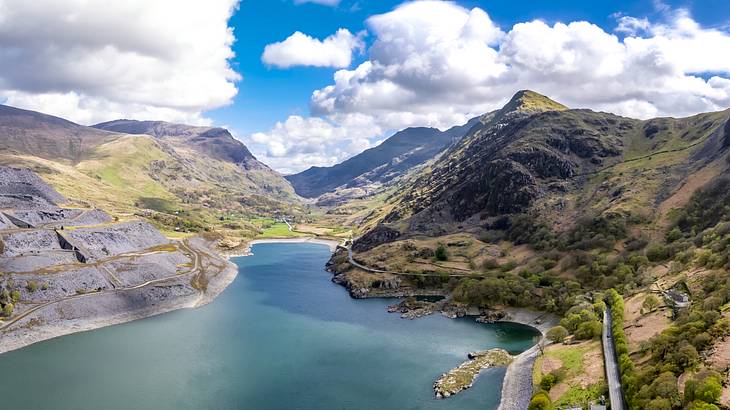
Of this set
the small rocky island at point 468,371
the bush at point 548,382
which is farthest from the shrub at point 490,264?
the bush at point 548,382

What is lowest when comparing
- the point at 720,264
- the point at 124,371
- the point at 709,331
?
the point at 124,371

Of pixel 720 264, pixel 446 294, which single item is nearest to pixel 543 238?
pixel 446 294

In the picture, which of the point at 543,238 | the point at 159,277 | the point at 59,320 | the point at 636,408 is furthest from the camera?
the point at 543,238

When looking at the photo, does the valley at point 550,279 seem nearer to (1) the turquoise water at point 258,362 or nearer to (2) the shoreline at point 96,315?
(2) the shoreline at point 96,315

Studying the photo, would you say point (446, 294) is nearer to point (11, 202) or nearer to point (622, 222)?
point (622, 222)

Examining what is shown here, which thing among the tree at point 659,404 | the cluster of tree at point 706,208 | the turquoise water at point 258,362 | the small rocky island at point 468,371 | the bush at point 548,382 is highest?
the cluster of tree at point 706,208

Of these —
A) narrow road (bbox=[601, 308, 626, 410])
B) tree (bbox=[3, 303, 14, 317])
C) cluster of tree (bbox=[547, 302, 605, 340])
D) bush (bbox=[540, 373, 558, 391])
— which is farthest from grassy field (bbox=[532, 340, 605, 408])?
tree (bbox=[3, 303, 14, 317])
